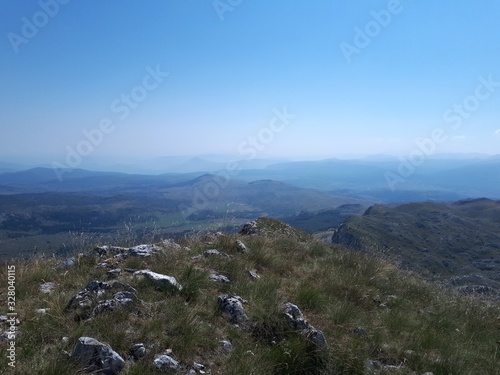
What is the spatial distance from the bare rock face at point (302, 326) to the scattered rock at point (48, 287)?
4618mm

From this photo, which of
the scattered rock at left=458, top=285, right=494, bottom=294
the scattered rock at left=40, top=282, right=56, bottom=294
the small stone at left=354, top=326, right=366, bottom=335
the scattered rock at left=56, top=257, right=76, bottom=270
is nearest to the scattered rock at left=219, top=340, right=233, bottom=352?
the small stone at left=354, top=326, right=366, bottom=335

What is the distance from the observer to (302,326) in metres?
5.55

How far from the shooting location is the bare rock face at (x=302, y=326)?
5.16 meters

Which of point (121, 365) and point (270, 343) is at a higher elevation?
point (121, 365)

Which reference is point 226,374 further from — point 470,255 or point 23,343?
point 470,255

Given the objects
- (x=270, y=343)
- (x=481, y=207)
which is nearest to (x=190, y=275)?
(x=270, y=343)

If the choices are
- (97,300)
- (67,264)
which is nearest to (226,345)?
(97,300)

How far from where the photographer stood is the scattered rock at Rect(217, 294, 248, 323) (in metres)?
5.82

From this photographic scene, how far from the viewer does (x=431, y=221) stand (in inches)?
4966

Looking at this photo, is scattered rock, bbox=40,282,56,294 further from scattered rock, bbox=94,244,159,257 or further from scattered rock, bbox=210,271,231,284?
scattered rock, bbox=210,271,231,284

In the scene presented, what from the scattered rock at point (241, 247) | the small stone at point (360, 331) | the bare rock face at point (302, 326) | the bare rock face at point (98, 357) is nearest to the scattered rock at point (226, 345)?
the bare rock face at point (302, 326)

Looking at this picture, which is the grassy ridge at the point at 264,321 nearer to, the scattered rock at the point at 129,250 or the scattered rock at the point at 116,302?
the scattered rock at the point at 116,302

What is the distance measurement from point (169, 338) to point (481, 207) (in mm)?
215042

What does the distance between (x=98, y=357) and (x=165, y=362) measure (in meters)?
0.83
